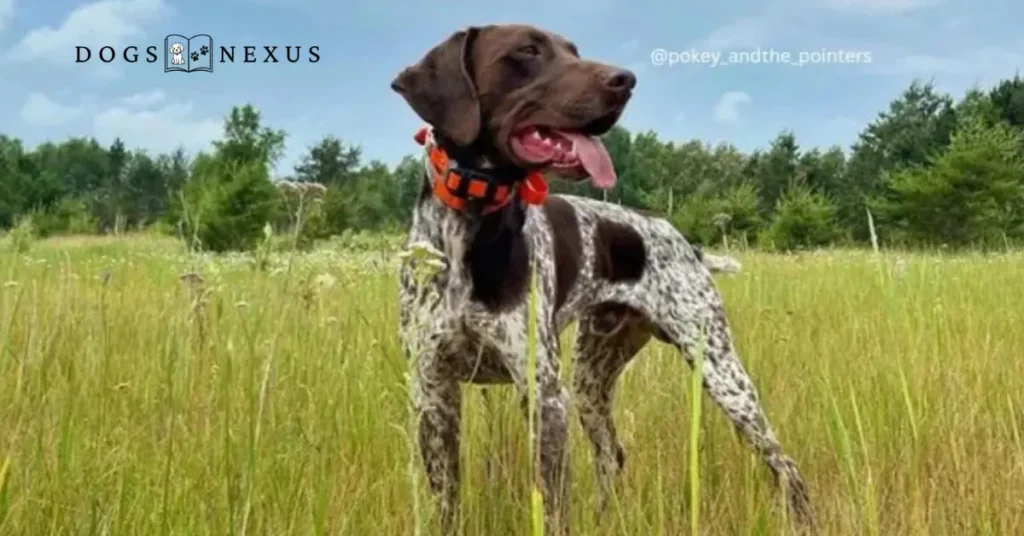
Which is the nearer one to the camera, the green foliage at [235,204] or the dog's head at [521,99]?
the dog's head at [521,99]

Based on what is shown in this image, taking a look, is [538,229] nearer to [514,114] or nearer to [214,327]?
[514,114]

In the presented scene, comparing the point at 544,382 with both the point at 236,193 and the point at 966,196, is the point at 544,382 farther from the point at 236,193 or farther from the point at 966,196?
the point at 966,196

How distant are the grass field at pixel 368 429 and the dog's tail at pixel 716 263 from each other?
44 cm

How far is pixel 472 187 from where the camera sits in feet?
10.7

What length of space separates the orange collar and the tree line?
10699 mm

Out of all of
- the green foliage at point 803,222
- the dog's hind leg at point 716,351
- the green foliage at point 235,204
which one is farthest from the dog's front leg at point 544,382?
the green foliage at point 803,222

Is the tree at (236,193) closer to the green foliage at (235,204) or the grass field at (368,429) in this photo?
the green foliage at (235,204)

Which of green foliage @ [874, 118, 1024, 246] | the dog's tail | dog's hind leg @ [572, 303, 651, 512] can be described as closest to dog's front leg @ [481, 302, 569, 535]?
dog's hind leg @ [572, 303, 651, 512]

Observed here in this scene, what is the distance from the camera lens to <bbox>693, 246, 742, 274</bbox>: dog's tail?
4.55 metres

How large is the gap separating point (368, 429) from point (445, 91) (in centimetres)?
118

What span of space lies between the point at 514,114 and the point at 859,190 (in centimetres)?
4594

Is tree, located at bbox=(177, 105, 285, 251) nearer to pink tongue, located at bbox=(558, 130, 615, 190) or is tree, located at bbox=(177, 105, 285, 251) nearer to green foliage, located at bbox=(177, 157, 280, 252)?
green foliage, located at bbox=(177, 157, 280, 252)

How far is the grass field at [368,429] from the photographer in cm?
218

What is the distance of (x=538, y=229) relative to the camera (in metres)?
3.73
